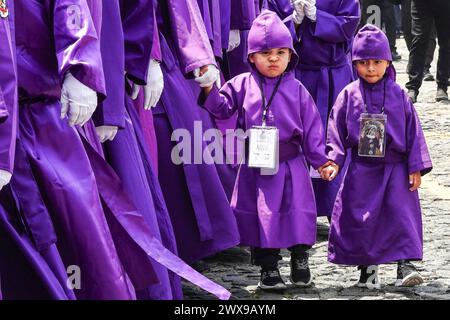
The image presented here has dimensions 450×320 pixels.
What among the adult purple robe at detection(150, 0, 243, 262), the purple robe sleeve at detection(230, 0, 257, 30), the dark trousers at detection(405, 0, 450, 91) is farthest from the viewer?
the dark trousers at detection(405, 0, 450, 91)

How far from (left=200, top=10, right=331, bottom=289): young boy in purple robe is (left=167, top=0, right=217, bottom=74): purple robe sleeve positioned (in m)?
0.30

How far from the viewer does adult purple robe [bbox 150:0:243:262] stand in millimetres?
5484

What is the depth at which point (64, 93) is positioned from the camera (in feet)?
13.0

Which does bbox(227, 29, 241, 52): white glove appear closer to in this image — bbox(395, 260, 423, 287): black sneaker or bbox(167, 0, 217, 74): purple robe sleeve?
bbox(167, 0, 217, 74): purple robe sleeve

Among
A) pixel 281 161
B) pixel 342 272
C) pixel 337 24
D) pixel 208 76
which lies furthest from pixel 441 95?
pixel 208 76

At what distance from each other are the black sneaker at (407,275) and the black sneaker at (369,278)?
106 mm

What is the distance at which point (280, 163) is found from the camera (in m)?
5.74

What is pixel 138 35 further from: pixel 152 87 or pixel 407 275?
pixel 407 275

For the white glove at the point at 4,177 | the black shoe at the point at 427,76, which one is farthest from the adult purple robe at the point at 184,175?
the black shoe at the point at 427,76

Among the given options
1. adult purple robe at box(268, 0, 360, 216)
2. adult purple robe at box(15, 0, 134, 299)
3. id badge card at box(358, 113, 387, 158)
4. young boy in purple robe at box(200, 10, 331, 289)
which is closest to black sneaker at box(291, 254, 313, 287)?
young boy in purple robe at box(200, 10, 331, 289)

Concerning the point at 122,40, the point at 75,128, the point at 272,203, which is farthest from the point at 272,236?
the point at 75,128

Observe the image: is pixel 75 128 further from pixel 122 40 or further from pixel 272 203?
pixel 272 203

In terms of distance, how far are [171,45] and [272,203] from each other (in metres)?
0.87

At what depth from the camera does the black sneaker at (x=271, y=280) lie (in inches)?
225
